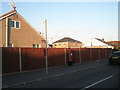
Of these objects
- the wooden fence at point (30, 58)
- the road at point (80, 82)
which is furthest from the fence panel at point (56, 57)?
the road at point (80, 82)

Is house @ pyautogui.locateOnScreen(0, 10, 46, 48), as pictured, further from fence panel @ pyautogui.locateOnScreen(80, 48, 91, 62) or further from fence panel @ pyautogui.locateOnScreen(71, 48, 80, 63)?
fence panel @ pyautogui.locateOnScreen(71, 48, 80, 63)

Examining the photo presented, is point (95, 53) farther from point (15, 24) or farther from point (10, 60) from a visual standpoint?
point (10, 60)

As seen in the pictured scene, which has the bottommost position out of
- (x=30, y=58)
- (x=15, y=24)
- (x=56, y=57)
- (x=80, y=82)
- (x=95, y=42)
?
(x=80, y=82)

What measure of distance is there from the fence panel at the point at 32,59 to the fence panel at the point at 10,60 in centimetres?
69

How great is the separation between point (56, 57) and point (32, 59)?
3.40 meters

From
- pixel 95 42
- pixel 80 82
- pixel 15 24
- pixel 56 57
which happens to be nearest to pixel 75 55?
pixel 56 57

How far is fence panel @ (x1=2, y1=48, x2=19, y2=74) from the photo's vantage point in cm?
1187

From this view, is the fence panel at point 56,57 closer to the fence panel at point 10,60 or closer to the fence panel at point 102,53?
the fence panel at point 10,60

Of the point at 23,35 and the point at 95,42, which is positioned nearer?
the point at 23,35

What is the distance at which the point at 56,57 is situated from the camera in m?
16.9

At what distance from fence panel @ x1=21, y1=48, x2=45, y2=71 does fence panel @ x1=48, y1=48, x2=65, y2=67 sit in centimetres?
104

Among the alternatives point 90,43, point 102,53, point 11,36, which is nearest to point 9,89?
point 11,36

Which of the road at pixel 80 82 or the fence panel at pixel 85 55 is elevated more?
the fence panel at pixel 85 55

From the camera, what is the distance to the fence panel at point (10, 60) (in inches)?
467
